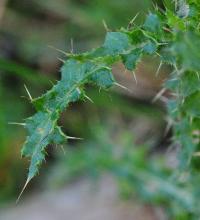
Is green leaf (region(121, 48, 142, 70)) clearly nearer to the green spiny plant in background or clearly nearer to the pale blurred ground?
the green spiny plant in background

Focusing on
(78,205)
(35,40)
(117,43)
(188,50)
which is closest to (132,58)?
(117,43)

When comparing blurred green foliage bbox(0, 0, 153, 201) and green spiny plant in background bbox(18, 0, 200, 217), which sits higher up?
green spiny plant in background bbox(18, 0, 200, 217)

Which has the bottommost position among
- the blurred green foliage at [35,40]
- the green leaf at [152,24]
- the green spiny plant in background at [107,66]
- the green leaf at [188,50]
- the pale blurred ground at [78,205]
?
the pale blurred ground at [78,205]

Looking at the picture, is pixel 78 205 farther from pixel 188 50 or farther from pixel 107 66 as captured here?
pixel 188 50

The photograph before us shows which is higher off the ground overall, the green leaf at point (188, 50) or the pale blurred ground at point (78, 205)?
the green leaf at point (188, 50)

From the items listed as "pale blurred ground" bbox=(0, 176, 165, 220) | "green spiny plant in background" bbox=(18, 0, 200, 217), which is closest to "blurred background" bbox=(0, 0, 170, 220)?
"pale blurred ground" bbox=(0, 176, 165, 220)

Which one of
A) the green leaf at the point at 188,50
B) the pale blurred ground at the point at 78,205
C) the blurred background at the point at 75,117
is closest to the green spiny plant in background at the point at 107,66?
the green leaf at the point at 188,50

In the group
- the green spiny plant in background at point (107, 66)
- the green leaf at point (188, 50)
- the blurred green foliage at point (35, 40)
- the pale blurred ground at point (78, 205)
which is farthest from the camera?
the blurred green foliage at point (35, 40)

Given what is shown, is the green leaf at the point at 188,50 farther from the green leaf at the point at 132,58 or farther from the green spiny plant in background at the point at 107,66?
the green leaf at the point at 132,58

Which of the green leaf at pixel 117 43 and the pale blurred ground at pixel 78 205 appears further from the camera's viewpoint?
the pale blurred ground at pixel 78 205
